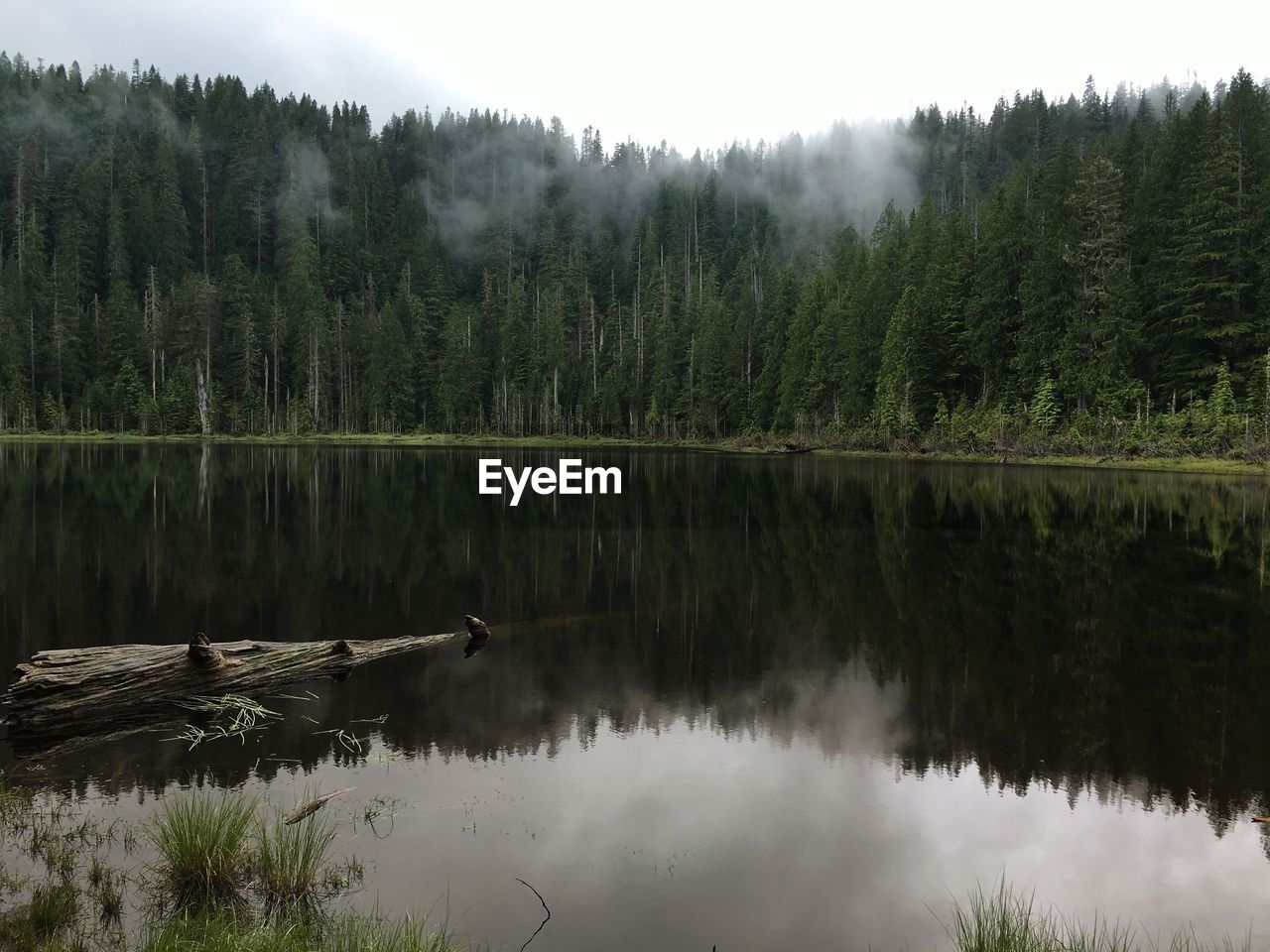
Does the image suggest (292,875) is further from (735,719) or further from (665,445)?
(665,445)

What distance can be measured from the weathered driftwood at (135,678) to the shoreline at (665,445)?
45.8 metres

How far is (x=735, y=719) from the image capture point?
26.9ft

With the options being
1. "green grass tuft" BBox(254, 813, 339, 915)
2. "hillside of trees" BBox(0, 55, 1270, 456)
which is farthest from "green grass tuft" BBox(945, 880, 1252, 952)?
"hillside of trees" BBox(0, 55, 1270, 456)

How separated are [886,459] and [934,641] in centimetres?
5225

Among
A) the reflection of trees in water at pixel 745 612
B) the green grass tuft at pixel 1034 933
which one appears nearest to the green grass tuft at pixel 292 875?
the reflection of trees in water at pixel 745 612

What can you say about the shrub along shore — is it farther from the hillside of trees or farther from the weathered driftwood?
the weathered driftwood

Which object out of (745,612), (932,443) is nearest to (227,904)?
(745,612)

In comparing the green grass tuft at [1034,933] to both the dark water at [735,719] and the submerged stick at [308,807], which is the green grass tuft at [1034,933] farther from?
the submerged stick at [308,807]

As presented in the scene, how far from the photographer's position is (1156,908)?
16.4ft

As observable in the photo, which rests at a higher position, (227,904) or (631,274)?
(631,274)

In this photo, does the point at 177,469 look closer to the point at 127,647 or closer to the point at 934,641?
the point at 127,647

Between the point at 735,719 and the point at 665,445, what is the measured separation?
8060 cm

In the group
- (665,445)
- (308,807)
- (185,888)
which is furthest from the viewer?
(665,445)

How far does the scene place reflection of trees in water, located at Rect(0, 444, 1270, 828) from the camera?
775cm
